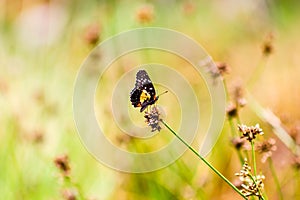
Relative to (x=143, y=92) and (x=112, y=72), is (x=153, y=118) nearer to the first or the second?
(x=143, y=92)

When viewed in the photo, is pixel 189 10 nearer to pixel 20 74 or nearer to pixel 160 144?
pixel 160 144

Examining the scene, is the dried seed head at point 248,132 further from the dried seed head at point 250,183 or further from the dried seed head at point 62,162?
the dried seed head at point 62,162

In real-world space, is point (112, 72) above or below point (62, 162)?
above

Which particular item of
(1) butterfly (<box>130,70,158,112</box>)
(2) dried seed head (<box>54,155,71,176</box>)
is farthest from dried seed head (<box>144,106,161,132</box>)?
(2) dried seed head (<box>54,155,71,176</box>)

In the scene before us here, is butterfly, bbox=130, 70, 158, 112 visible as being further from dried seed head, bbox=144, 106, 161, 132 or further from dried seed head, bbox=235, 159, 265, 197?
dried seed head, bbox=235, 159, 265, 197

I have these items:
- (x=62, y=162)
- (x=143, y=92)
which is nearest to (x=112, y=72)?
(x=62, y=162)

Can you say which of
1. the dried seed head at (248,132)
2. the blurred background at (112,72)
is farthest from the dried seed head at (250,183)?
the blurred background at (112,72)

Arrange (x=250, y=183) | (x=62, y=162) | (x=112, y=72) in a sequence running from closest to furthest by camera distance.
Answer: (x=250, y=183) < (x=62, y=162) < (x=112, y=72)
